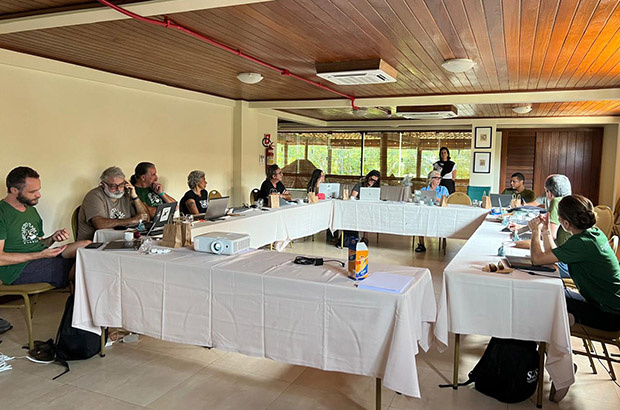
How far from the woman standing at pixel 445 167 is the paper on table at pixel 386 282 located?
17.5 ft

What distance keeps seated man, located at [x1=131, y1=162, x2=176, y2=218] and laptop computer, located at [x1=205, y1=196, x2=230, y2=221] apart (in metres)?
0.64

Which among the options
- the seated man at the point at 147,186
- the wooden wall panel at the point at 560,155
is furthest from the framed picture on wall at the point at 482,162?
the seated man at the point at 147,186

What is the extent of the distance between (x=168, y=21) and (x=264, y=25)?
0.69 meters

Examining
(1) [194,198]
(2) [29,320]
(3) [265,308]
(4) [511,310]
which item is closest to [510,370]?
(4) [511,310]

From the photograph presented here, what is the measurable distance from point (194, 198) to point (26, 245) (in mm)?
1803

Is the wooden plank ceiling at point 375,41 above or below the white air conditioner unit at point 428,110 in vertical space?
above

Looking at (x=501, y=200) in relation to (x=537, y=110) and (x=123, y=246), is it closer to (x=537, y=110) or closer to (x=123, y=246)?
(x=537, y=110)

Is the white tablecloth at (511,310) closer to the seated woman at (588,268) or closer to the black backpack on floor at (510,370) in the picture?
the black backpack on floor at (510,370)

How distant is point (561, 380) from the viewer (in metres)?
2.22

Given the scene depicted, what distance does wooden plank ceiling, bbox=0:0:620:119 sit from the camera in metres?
2.81

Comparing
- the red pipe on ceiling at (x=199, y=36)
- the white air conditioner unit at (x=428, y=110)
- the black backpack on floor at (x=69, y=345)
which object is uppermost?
the red pipe on ceiling at (x=199, y=36)

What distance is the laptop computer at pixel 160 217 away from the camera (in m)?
3.12

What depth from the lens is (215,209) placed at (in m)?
3.98

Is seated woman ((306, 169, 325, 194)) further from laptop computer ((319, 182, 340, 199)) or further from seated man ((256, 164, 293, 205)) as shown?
seated man ((256, 164, 293, 205))
